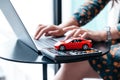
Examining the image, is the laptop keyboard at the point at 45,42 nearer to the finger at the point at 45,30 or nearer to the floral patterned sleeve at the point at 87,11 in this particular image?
the finger at the point at 45,30

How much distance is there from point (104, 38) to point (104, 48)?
0.11m

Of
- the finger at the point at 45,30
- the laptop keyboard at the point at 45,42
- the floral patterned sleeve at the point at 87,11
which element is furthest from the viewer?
the floral patterned sleeve at the point at 87,11

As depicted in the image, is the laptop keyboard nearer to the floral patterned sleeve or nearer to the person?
the person

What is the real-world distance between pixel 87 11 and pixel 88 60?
304 millimetres

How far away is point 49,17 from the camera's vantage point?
6.70ft

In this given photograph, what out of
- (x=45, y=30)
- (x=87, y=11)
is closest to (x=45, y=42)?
(x=45, y=30)

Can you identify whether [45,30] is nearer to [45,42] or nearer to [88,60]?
[45,42]

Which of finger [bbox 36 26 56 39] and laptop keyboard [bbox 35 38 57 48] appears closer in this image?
laptop keyboard [bbox 35 38 57 48]

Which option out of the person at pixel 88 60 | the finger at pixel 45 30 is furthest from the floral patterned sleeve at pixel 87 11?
the finger at pixel 45 30

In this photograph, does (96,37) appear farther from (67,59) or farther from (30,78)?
(30,78)

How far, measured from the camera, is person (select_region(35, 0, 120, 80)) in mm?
896

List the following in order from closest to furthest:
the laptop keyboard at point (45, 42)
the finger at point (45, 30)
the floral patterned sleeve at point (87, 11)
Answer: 1. the laptop keyboard at point (45, 42)
2. the finger at point (45, 30)
3. the floral patterned sleeve at point (87, 11)

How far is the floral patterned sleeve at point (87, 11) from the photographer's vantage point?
1.12m

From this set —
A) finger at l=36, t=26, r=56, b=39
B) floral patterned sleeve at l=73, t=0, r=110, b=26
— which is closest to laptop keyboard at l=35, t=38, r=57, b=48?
finger at l=36, t=26, r=56, b=39
